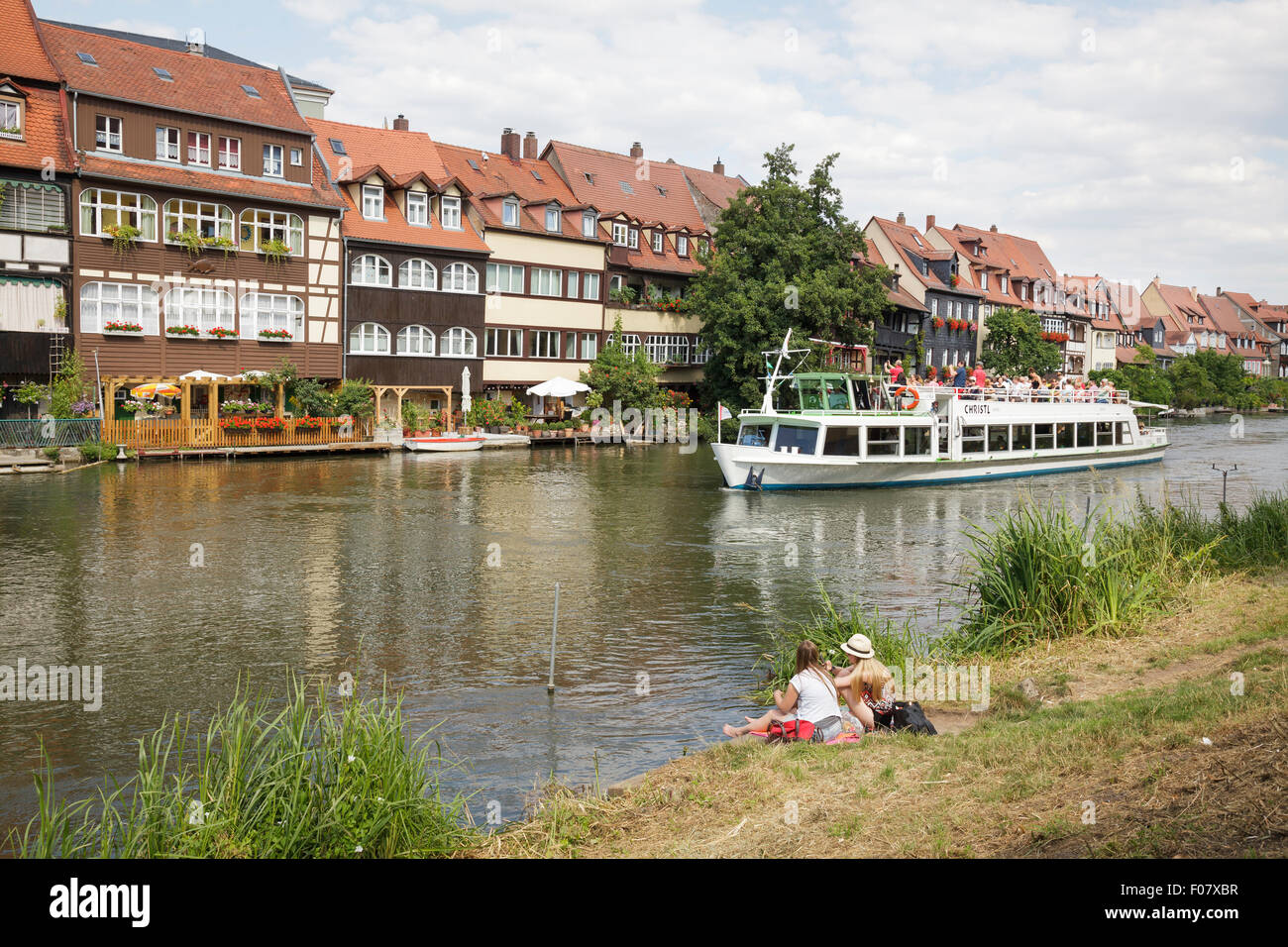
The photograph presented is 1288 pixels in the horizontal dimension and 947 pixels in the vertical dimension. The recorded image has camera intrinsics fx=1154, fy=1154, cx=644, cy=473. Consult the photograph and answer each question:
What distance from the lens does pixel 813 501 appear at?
1387 inches

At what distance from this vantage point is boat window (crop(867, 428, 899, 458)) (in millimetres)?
39812

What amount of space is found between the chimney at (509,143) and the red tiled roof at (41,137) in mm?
26379

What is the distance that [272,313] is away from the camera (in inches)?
1770

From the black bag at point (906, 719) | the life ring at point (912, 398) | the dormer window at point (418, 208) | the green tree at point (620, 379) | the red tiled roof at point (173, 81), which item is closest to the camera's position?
the black bag at point (906, 719)

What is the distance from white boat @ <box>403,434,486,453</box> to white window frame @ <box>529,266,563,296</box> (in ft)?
39.2

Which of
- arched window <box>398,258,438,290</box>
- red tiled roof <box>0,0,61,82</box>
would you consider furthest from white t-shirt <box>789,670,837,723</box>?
arched window <box>398,258,438,290</box>

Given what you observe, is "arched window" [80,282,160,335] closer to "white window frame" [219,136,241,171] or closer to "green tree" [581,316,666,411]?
"white window frame" [219,136,241,171]

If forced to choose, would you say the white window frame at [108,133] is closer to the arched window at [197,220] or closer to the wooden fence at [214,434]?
the arched window at [197,220]

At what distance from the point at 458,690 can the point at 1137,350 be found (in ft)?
369

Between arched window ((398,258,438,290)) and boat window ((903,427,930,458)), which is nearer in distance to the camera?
boat window ((903,427,930,458))

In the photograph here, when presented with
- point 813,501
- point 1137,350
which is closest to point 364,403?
point 813,501

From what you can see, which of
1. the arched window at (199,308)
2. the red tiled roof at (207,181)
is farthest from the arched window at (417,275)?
the arched window at (199,308)

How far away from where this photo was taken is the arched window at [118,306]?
129 ft

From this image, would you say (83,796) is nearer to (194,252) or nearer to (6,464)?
(6,464)
